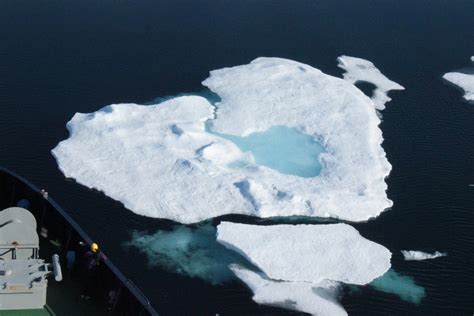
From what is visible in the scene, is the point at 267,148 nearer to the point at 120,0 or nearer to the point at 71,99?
the point at 71,99

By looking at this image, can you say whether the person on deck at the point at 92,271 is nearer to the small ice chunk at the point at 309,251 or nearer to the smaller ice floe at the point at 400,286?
the small ice chunk at the point at 309,251

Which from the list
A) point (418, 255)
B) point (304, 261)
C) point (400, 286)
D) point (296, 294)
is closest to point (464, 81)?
point (418, 255)

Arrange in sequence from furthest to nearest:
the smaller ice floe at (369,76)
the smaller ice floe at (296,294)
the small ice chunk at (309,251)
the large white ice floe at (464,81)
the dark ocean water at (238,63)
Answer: the large white ice floe at (464,81) → the smaller ice floe at (369,76) → the dark ocean water at (238,63) → the small ice chunk at (309,251) → the smaller ice floe at (296,294)

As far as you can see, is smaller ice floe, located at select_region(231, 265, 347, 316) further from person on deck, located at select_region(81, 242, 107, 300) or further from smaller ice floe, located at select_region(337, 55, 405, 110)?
smaller ice floe, located at select_region(337, 55, 405, 110)

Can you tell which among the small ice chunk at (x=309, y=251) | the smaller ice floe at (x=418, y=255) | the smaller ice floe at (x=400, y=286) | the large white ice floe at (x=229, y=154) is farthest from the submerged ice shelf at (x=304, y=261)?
the large white ice floe at (x=229, y=154)

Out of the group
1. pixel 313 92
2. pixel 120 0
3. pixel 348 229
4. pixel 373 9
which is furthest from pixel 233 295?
pixel 373 9

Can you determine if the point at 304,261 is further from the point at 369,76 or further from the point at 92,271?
the point at 369,76
